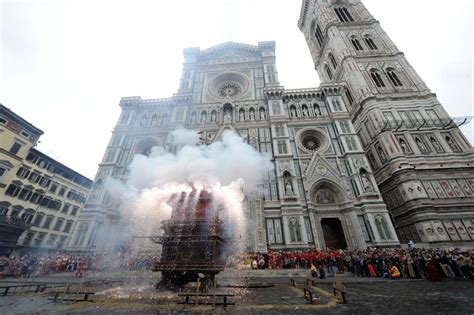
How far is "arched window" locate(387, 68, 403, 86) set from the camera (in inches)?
1052

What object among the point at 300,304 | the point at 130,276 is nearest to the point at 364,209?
the point at 300,304

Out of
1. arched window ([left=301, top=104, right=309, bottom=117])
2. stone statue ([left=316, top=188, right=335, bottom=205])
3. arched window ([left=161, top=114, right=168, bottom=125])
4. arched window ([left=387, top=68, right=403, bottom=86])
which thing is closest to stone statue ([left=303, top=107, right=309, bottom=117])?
arched window ([left=301, top=104, right=309, bottom=117])

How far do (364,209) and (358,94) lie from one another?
51.9ft

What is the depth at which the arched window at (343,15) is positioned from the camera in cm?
3616

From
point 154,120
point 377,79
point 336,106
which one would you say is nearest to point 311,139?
point 336,106

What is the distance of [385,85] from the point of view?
26.4 m

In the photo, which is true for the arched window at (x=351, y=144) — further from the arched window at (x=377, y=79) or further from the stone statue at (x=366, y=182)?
the arched window at (x=377, y=79)

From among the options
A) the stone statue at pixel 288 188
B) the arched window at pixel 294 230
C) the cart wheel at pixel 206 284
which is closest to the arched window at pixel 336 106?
the stone statue at pixel 288 188

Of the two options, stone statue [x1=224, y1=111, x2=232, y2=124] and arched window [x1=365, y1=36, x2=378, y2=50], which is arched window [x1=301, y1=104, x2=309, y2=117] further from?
arched window [x1=365, y1=36, x2=378, y2=50]

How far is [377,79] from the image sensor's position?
2741cm

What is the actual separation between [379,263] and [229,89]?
26069mm

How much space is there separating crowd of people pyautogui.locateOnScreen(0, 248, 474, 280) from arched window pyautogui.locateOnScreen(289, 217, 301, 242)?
1.31m

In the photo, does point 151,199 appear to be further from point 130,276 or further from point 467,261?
point 467,261

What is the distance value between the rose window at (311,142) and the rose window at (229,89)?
11940 mm
